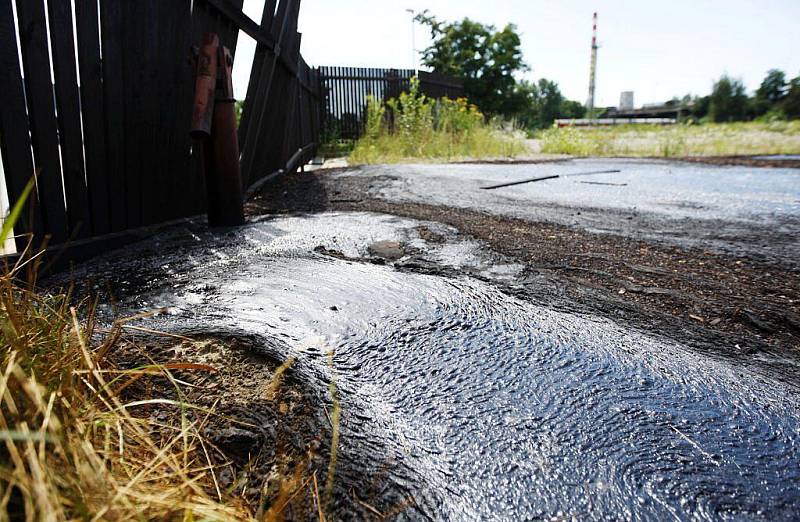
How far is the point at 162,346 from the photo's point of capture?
1426 millimetres

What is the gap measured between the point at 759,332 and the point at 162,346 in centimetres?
184

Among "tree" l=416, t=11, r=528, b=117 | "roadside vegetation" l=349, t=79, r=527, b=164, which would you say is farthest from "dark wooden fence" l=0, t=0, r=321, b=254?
"tree" l=416, t=11, r=528, b=117

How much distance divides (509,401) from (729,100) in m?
35.8

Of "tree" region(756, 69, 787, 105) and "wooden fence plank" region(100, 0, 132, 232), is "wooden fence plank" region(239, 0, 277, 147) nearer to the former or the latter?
"wooden fence plank" region(100, 0, 132, 232)

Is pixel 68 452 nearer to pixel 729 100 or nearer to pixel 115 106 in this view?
pixel 115 106

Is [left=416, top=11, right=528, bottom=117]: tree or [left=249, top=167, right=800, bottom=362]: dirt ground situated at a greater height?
[left=416, top=11, right=528, bottom=117]: tree

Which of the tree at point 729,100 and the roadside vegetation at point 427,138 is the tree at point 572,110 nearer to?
the tree at point 729,100

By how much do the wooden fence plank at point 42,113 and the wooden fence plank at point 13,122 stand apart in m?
0.05

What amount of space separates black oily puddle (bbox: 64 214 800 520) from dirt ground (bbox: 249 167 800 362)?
17 centimetres

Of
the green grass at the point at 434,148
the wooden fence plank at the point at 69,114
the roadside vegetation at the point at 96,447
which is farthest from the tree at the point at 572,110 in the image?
the roadside vegetation at the point at 96,447

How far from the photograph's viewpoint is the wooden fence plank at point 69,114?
224 cm

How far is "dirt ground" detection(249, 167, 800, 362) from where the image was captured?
1.72 metres

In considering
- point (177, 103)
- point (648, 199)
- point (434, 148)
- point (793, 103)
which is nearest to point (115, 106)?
point (177, 103)

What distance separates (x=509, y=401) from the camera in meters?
1.27
